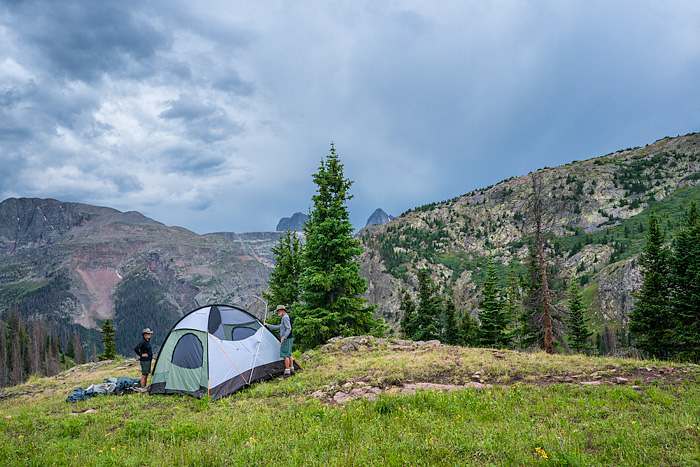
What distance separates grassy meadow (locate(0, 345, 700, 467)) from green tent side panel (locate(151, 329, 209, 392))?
0.59 meters

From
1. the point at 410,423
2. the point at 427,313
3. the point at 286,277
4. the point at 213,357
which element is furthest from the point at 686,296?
the point at 213,357

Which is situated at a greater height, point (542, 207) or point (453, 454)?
point (542, 207)

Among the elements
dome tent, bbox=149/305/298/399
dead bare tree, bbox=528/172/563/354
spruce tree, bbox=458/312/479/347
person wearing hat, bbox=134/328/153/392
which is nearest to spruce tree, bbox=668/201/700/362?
dead bare tree, bbox=528/172/563/354

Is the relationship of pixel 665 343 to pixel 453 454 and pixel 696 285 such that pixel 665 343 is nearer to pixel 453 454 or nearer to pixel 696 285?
pixel 696 285

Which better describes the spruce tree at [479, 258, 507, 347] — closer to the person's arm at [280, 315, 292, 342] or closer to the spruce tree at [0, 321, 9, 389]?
the person's arm at [280, 315, 292, 342]

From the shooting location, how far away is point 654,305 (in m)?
32.7

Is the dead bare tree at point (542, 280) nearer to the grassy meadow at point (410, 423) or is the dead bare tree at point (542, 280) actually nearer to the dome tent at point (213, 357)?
the grassy meadow at point (410, 423)

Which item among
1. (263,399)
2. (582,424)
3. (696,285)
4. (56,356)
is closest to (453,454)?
(582,424)

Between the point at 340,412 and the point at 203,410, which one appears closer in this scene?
the point at 340,412

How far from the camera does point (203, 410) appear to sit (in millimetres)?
10367

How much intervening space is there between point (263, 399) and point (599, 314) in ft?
602

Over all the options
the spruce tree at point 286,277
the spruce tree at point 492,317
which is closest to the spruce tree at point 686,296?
the spruce tree at point 492,317

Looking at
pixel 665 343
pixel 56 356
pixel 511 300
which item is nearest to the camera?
pixel 665 343

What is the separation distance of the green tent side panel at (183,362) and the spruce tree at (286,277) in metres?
15.1
